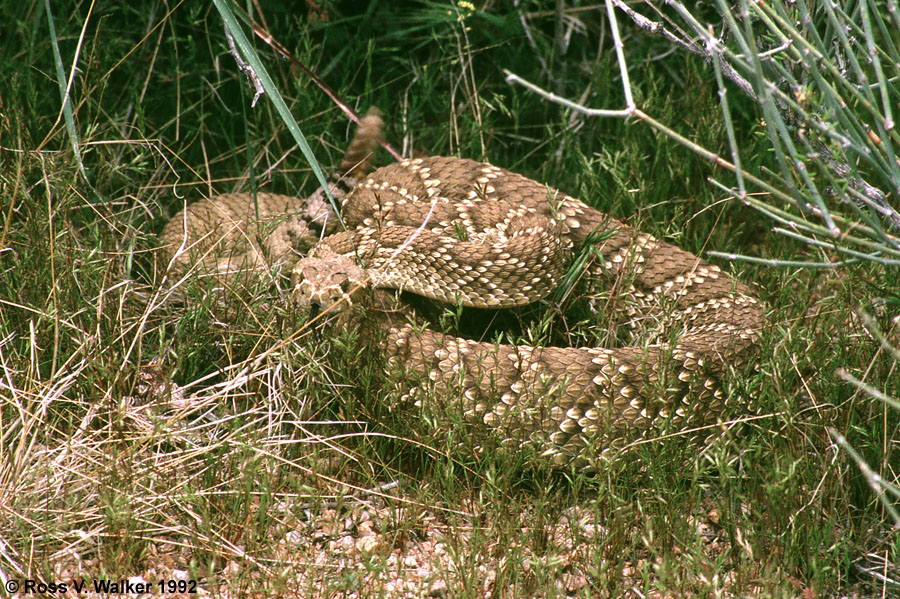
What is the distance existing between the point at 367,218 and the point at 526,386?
1.53 metres

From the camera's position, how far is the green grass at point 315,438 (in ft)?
→ 10.8

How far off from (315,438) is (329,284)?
2.42 feet

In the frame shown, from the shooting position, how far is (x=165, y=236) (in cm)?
498

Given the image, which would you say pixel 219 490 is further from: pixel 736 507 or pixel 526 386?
pixel 736 507

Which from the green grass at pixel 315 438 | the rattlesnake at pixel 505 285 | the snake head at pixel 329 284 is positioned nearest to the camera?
the green grass at pixel 315 438

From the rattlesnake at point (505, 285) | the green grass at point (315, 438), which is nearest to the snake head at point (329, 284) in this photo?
the rattlesnake at point (505, 285)

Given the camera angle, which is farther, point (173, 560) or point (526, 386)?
point (526, 386)

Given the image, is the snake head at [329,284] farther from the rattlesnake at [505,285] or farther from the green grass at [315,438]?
the green grass at [315,438]

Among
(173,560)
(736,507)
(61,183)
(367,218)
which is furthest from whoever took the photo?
(367,218)

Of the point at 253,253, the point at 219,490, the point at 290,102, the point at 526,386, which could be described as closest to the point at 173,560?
the point at 219,490

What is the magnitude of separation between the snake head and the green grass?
0.15 m

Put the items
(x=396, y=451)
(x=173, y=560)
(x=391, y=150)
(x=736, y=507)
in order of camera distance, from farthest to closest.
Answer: (x=391, y=150) → (x=396, y=451) → (x=736, y=507) → (x=173, y=560)

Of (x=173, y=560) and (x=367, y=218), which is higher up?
(x=367, y=218)

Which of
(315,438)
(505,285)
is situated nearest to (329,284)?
(315,438)
